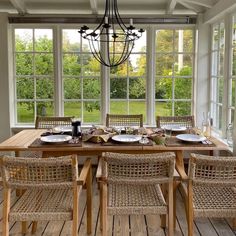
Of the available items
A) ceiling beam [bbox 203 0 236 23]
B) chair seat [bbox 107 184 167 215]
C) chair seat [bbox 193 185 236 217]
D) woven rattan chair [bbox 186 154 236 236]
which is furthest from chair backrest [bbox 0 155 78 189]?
ceiling beam [bbox 203 0 236 23]

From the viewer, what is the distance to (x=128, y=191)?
2.56m

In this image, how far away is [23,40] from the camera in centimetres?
474

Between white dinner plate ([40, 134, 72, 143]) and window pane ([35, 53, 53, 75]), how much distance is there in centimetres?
182

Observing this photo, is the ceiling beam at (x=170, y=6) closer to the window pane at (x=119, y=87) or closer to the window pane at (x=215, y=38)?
the window pane at (x=215, y=38)

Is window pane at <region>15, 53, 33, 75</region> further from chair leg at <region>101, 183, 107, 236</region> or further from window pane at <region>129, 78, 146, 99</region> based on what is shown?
chair leg at <region>101, 183, 107, 236</region>

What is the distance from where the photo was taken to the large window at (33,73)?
4.73m

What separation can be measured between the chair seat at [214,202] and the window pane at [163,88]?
2.35 meters

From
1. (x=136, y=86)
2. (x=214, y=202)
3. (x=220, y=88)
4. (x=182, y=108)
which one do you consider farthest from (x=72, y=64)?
(x=214, y=202)

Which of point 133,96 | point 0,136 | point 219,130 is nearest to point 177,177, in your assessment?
point 219,130

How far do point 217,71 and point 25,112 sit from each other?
2.71m

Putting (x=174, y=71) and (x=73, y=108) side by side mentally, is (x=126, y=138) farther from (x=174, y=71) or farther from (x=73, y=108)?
(x=174, y=71)

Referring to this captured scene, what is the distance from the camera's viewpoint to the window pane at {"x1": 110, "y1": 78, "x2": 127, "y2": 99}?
4.83 metres

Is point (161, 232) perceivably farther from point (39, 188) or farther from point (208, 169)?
point (39, 188)

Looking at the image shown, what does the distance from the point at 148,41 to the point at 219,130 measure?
1.58m
